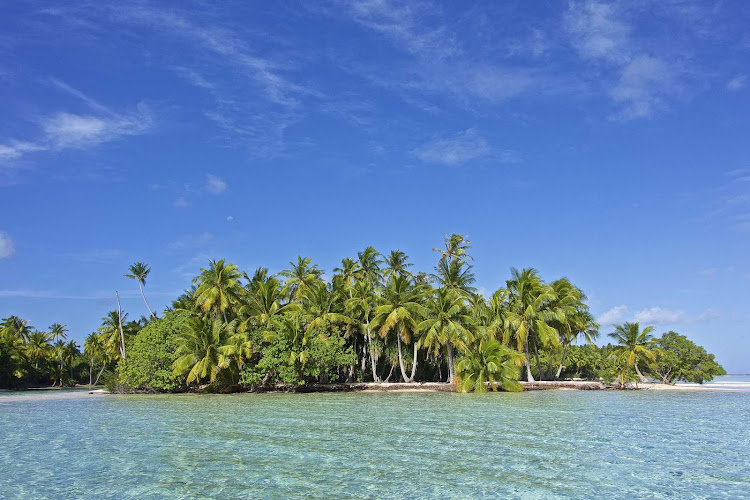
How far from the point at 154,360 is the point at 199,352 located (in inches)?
179

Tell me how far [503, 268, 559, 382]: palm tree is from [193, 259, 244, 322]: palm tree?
72.3 feet

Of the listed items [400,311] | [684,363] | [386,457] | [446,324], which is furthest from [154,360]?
[684,363]

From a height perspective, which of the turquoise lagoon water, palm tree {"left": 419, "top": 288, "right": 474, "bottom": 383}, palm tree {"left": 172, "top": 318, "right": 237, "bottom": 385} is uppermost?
palm tree {"left": 419, "top": 288, "right": 474, "bottom": 383}

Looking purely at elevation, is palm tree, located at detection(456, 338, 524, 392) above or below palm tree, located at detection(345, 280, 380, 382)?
below

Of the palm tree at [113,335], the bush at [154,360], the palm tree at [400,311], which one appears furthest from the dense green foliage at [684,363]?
the palm tree at [113,335]

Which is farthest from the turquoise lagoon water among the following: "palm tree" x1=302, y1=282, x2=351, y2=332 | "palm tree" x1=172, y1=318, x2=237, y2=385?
"palm tree" x1=302, y1=282, x2=351, y2=332

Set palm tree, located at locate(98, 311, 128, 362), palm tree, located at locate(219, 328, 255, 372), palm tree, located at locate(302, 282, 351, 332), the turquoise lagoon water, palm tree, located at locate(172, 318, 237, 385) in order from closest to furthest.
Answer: the turquoise lagoon water → palm tree, located at locate(172, 318, 237, 385) → palm tree, located at locate(219, 328, 255, 372) → palm tree, located at locate(302, 282, 351, 332) → palm tree, located at locate(98, 311, 128, 362)

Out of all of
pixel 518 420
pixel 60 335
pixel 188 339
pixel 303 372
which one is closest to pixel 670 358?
pixel 303 372

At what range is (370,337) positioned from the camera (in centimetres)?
3897

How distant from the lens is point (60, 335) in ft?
243

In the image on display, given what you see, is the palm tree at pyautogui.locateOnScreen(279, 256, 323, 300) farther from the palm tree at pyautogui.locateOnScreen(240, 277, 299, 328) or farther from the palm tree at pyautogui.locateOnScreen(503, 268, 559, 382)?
the palm tree at pyautogui.locateOnScreen(503, 268, 559, 382)

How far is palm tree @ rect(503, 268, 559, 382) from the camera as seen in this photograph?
3633cm

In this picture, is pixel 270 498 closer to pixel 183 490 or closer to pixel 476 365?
pixel 183 490

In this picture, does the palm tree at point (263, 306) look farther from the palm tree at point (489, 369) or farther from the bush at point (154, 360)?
the palm tree at point (489, 369)
